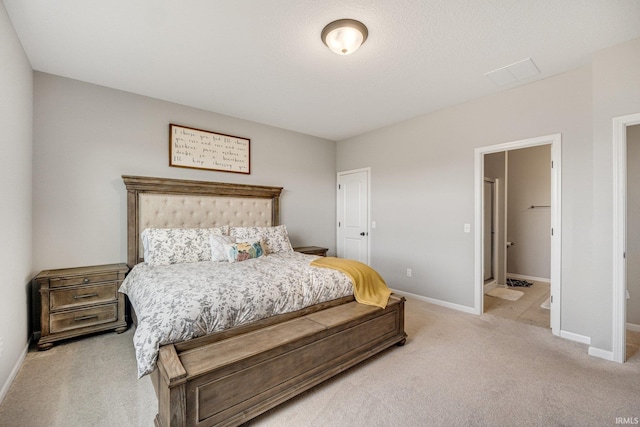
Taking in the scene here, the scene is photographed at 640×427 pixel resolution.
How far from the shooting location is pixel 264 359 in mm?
1715

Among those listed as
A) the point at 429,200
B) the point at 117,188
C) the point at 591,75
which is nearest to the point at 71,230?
the point at 117,188

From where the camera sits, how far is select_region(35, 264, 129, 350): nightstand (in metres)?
2.53

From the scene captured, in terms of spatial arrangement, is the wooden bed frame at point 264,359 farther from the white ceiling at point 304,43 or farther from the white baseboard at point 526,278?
the white baseboard at point 526,278

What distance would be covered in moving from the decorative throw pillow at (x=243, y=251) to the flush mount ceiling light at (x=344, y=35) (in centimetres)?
216

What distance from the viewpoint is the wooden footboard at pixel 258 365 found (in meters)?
1.44

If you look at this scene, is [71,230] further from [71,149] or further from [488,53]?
[488,53]

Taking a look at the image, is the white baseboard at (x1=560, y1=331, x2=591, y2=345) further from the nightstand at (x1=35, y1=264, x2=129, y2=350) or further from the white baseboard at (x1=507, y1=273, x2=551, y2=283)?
the nightstand at (x1=35, y1=264, x2=129, y2=350)

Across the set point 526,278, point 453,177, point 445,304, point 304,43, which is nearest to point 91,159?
point 304,43

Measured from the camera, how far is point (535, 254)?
5.22 metres

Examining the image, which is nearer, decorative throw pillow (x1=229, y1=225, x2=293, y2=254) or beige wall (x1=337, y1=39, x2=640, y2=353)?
beige wall (x1=337, y1=39, x2=640, y2=353)

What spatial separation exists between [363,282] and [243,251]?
4.48ft

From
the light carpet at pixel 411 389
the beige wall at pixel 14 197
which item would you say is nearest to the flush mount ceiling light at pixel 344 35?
the beige wall at pixel 14 197

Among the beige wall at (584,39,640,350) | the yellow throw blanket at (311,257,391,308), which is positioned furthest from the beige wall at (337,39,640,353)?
the yellow throw blanket at (311,257,391,308)

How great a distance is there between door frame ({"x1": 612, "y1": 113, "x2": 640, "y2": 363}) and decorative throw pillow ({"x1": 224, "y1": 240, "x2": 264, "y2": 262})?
10.9 feet
